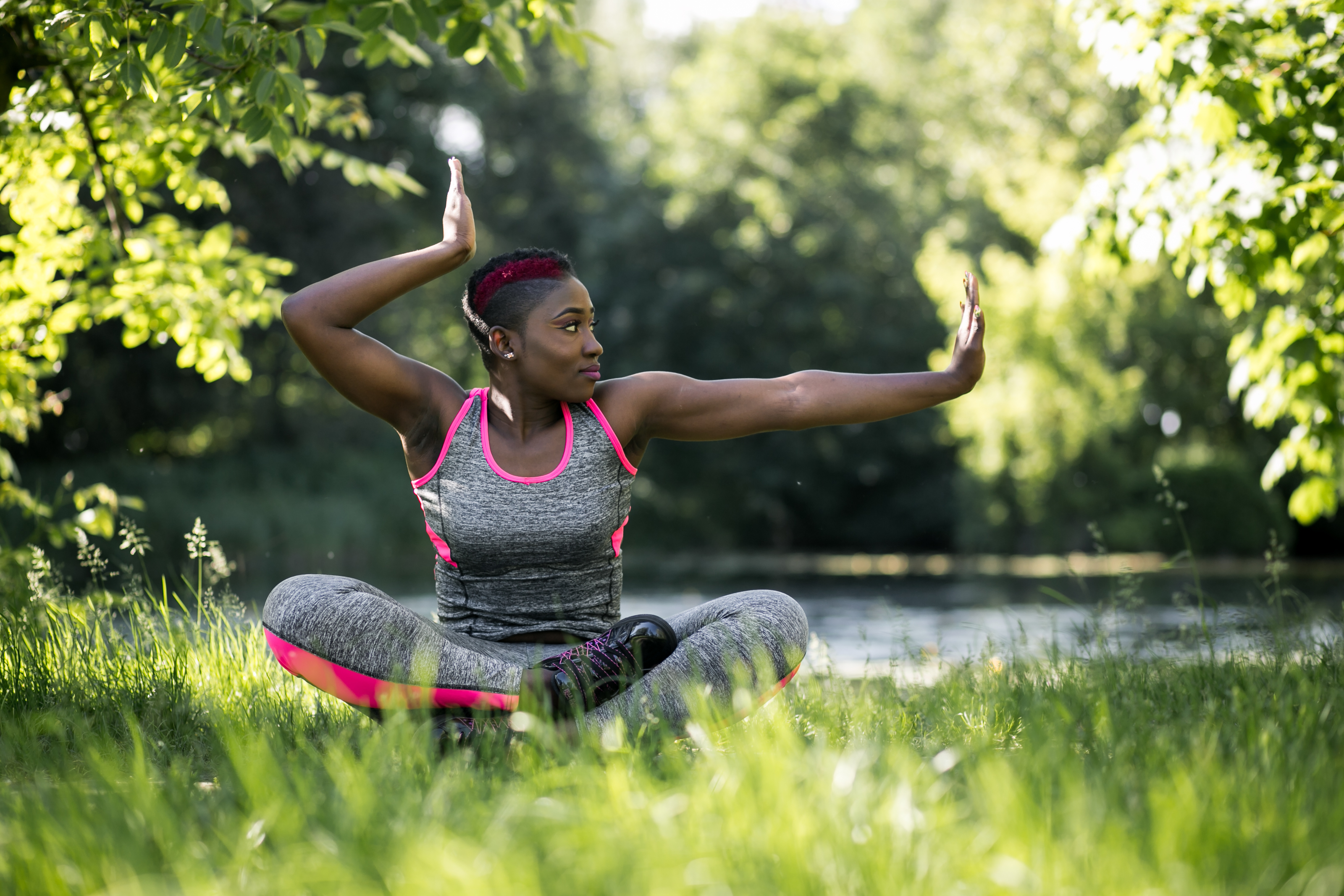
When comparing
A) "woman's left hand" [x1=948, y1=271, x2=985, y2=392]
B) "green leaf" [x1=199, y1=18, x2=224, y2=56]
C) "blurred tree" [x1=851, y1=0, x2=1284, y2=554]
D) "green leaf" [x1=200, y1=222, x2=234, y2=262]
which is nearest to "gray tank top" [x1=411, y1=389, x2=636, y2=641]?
"woman's left hand" [x1=948, y1=271, x2=985, y2=392]

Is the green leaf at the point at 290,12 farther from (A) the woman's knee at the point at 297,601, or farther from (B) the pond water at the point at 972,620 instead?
(B) the pond water at the point at 972,620

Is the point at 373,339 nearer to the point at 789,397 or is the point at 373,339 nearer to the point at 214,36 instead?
the point at 214,36

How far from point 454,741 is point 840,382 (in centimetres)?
163

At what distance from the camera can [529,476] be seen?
3355 mm

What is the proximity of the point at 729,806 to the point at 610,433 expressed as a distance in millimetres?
1768

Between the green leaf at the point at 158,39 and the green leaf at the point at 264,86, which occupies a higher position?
the green leaf at the point at 158,39

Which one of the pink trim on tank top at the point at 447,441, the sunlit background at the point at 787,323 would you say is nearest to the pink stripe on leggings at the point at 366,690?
the pink trim on tank top at the point at 447,441

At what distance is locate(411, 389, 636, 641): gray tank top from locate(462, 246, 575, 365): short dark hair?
0.73 feet

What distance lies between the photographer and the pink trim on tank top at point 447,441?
11.1ft

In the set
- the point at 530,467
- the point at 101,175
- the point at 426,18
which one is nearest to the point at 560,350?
the point at 530,467

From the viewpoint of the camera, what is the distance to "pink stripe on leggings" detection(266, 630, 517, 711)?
297 cm

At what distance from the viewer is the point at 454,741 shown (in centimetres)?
262

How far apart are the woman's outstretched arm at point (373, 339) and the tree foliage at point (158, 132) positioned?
638 millimetres

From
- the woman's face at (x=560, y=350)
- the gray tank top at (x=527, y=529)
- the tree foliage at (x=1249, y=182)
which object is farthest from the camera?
the tree foliage at (x=1249, y=182)
